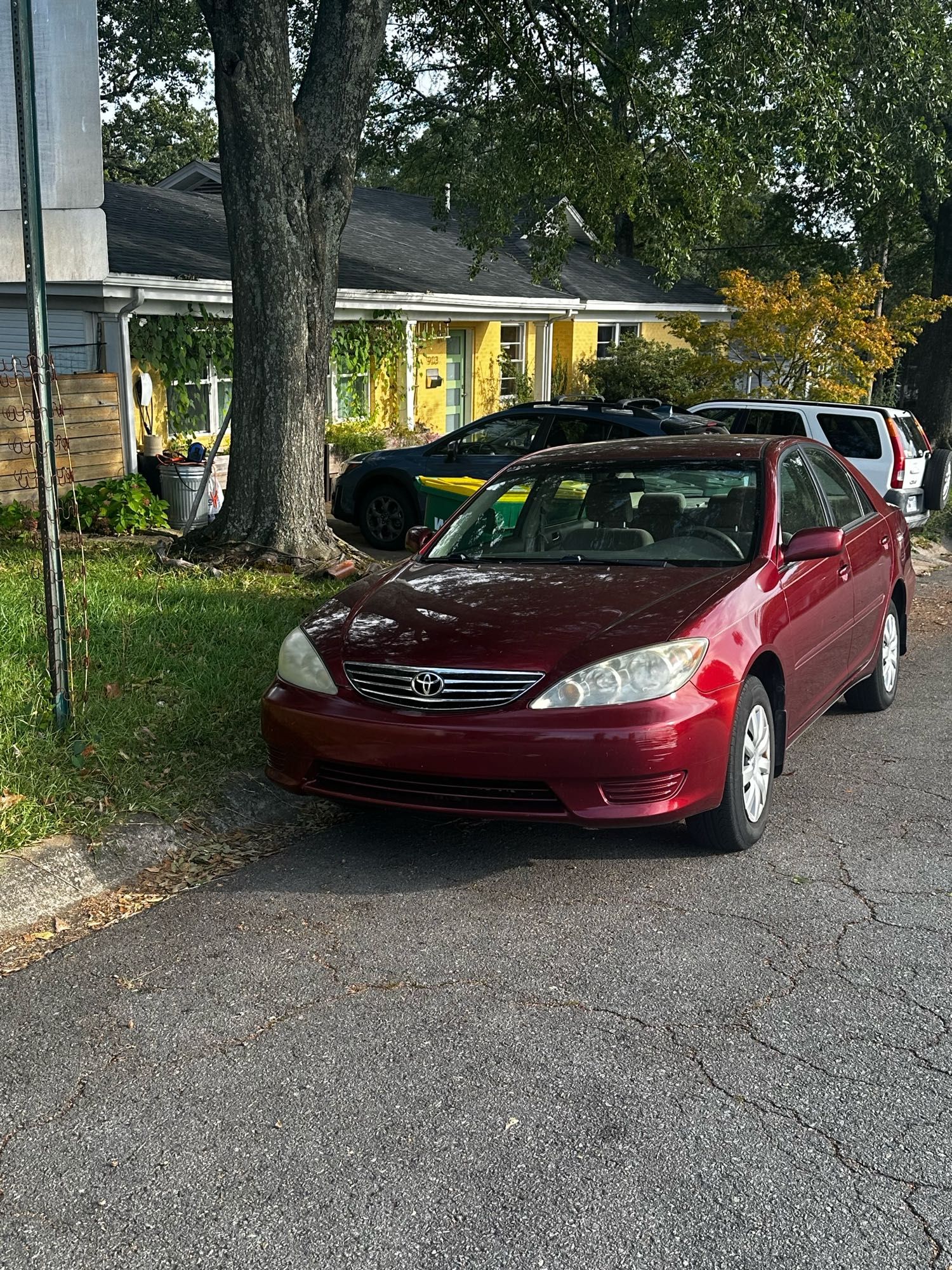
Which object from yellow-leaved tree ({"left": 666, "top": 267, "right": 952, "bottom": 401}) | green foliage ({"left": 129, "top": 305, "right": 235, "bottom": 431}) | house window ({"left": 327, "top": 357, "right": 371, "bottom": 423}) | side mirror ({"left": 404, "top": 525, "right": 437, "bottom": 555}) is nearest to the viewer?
side mirror ({"left": 404, "top": 525, "right": 437, "bottom": 555})

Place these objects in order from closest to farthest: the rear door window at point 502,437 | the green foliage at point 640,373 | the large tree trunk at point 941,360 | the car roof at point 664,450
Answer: the car roof at point 664,450 → the rear door window at point 502,437 → the large tree trunk at point 941,360 → the green foliage at point 640,373

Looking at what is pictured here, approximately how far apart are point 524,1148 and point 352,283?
17246 millimetres

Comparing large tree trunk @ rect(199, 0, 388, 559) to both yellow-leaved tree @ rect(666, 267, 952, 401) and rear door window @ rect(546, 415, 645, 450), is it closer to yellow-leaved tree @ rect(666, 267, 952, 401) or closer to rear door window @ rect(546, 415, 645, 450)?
rear door window @ rect(546, 415, 645, 450)

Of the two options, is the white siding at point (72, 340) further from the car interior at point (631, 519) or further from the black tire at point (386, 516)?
the car interior at point (631, 519)

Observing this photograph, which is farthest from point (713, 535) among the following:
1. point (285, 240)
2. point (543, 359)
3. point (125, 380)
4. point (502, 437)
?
point (543, 359)

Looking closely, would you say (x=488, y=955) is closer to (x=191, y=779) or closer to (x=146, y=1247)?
(x=146, y=1247)

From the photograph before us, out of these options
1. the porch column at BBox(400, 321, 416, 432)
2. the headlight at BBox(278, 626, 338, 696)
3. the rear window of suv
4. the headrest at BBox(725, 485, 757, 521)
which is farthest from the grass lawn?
the porch column at BBox(400, 321, 416, 432)

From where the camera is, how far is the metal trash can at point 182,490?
14.2 m

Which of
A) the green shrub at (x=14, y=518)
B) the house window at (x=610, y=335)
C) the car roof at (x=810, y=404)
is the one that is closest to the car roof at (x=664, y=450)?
the green shrub at (x=14, y=518)

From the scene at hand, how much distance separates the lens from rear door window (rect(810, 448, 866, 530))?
6781 millimetres

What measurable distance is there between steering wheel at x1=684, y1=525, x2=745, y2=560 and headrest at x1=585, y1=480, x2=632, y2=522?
362 millimetres

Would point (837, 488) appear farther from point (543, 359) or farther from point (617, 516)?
point (543, 359)

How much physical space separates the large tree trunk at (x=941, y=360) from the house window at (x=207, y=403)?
547 inches

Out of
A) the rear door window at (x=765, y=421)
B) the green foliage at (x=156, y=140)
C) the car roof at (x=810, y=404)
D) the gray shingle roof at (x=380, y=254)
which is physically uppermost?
the green foliage at (x=156, y=140)
